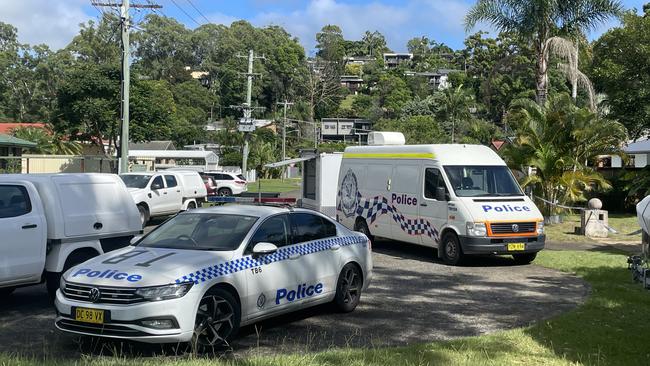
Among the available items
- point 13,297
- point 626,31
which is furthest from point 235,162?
point 13,297

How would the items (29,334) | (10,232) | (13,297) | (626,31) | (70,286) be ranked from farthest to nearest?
1. (626,31)
2. (13,297)
3. (10,232)
4. (29,334)
5. (70,286)

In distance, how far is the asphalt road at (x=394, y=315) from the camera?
22.8 feet

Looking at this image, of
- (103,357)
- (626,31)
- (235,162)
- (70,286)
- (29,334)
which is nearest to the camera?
(103,357)

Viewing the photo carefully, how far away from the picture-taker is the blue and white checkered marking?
6522 millimetres

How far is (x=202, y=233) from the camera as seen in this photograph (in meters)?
7.64

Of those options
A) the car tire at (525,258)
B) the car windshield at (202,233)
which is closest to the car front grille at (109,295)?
the car windshield at (202,233)

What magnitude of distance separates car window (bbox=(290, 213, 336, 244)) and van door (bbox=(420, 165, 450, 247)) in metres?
5.06

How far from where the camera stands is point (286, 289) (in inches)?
297

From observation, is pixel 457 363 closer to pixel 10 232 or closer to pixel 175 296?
pixel 175 296

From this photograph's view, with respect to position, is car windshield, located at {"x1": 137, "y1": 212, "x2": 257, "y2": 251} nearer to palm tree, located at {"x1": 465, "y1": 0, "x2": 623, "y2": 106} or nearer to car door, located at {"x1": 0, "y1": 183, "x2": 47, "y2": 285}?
car door, located at {"x1": 0, "y1": 183, "x2": 47, "y2": 285}

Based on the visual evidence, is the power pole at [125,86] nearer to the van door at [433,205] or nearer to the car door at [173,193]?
the car door at [173,193]

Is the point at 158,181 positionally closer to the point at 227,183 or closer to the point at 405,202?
the point at 405,202

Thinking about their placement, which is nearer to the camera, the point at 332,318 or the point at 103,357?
the point at 103,357

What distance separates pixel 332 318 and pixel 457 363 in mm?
2650
